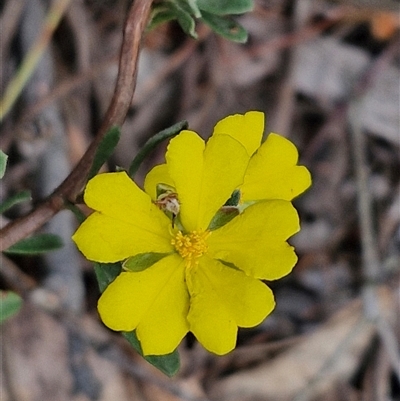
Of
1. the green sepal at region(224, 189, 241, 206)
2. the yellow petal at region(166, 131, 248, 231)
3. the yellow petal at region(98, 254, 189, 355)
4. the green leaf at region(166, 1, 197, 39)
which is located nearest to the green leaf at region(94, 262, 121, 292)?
the yellow petal at region(98, 254, 189, 355)

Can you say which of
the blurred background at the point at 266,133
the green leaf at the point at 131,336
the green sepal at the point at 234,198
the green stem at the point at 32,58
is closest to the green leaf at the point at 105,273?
the green leaf at the point at 131,336

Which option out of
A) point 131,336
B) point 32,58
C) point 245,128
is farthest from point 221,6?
point 32,58

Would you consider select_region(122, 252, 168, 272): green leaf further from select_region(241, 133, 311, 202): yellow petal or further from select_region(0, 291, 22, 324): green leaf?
select_region(0, 291, 22, 324): green leaf

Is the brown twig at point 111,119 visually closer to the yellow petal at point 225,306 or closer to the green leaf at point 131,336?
the green leaf at point 131,336

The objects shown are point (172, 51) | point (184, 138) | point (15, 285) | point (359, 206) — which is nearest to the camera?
point (184, 138)

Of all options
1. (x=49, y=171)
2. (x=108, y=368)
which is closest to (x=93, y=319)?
(x=108, y=368)

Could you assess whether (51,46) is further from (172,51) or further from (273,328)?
(273,328)
